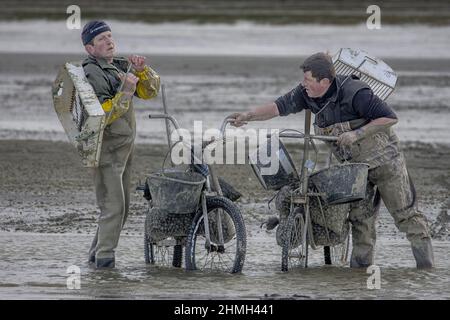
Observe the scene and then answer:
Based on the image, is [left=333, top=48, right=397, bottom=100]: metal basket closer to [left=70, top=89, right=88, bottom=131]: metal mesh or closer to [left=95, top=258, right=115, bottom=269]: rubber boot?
[left=70, top=89, right=88, bottom=131]: metal mesh

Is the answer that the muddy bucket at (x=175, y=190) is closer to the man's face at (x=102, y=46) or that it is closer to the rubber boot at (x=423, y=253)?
the man's face at (x=102, y=46)

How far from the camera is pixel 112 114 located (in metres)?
9.18

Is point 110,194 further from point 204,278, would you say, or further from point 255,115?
point 255,115

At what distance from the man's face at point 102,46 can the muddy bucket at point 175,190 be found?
1007 millimetres

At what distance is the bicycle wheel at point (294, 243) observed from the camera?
920cm

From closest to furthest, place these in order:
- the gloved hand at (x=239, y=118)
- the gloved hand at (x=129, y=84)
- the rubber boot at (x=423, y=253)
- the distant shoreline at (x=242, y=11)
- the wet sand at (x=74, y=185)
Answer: the gloved hand at (x=129, y=84), the gloved hand at (x=239, y=118), the rubber boot at (x=423, y=253), the wet sand at (x=74, y=185), the distant shoreline at (x=242, y=11)

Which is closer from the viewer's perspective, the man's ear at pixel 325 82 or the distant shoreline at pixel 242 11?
the man's ear at pixel 325 82

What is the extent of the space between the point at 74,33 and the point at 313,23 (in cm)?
926

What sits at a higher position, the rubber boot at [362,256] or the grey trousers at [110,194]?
the grey trousers at [110,194]

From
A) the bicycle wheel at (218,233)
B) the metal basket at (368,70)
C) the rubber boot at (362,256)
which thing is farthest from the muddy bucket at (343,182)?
the metal basket at (368,70)

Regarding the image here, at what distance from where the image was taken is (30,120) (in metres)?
19.0

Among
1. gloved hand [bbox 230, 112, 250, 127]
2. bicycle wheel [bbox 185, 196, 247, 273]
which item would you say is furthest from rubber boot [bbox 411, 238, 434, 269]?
gloved hand [bbox 230, 112, 250, 127]

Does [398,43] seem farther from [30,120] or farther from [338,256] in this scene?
[338,256]
